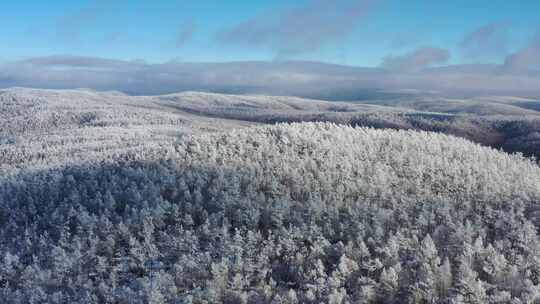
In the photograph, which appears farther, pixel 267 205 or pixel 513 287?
pixel 267 205

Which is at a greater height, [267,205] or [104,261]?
[267,205]

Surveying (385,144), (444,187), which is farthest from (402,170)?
(385,144)

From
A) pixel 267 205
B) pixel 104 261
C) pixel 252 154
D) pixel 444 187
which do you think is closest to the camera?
pixel 104 261

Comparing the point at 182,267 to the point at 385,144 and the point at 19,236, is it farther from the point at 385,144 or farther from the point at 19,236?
the point at 385,144

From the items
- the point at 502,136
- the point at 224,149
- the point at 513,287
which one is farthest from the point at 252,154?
the point at 502,136

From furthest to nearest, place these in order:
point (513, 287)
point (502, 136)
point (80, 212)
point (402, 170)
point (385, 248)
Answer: point (502, 136), point (402, 170), point (80, 212), point (385, 248), point (513, 287)

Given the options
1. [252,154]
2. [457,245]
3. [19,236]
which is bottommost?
[19,236]
